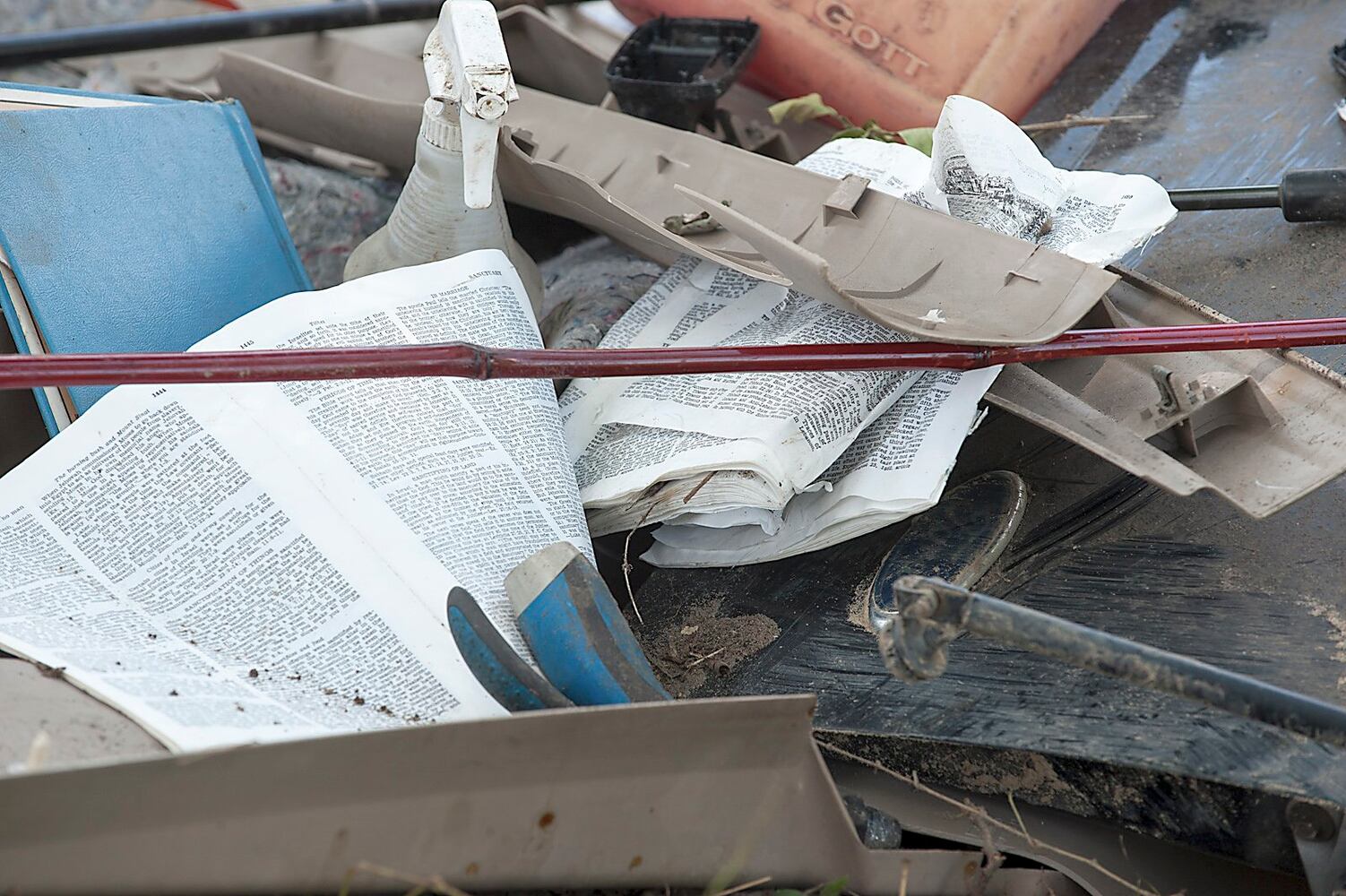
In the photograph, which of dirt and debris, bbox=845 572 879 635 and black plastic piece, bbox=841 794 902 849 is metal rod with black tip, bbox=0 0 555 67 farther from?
black plastic piece, bbox=841 794 902 849

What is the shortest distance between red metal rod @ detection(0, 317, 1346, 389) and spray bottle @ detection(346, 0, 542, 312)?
20 cm

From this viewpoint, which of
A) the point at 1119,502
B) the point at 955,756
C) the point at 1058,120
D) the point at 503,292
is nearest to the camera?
the point at 955,756

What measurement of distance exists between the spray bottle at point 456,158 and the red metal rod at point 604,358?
0.20 m

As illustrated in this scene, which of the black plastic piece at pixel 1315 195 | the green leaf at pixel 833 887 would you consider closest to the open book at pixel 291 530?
the green leaf at pixel 833 887

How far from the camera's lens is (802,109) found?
1.40m

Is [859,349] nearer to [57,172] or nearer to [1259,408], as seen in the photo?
[1259,408]

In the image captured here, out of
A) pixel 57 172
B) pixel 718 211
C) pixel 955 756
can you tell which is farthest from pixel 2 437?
pixel 955 756

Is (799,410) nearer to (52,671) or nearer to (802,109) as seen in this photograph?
(52,671)

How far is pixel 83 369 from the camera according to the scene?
0.76 m

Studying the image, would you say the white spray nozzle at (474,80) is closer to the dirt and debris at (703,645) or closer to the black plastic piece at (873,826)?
the dirt and debris at (703,645)

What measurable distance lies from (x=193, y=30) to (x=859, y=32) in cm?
84

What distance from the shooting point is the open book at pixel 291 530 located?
2.38 feet

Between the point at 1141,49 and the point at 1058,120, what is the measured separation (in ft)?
0.63

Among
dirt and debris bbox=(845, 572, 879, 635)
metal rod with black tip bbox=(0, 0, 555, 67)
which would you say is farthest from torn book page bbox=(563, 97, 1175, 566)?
metal rod with black tip bbox=(0, 0, 555, 67)
